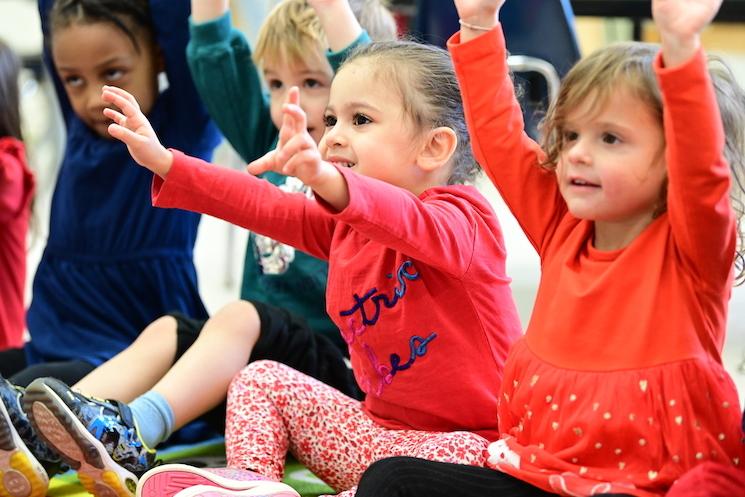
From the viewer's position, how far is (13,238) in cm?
217

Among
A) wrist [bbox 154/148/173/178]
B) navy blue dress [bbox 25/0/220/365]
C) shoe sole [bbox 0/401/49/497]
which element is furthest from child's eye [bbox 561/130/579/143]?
navy blue dress [bbox 25/0/220/365]

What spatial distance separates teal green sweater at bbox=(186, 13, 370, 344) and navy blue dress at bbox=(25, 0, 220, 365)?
A: 92mm

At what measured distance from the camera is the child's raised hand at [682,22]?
3.18 feet

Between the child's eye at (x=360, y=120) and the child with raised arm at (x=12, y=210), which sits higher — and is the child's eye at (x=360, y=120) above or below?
above

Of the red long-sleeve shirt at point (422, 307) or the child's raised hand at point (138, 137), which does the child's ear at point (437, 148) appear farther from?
the child's raised hand at point (138, 137)

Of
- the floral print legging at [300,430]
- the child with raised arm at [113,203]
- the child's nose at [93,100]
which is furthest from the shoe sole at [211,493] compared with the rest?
the child's nose at [93,100]

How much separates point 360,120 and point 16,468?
59 centimetres

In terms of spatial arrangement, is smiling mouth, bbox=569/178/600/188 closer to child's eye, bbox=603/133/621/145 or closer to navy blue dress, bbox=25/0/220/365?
child's eye, bbox=603/133/621/145

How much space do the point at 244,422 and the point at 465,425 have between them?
0.90ft

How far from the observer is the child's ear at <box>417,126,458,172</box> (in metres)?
1.37

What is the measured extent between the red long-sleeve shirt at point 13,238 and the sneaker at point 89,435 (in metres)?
0.83

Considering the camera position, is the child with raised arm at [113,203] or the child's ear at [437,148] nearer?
the child's ear at [437,148]

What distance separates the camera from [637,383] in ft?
3.48

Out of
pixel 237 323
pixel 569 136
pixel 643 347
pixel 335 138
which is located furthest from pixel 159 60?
pixel 643 347
